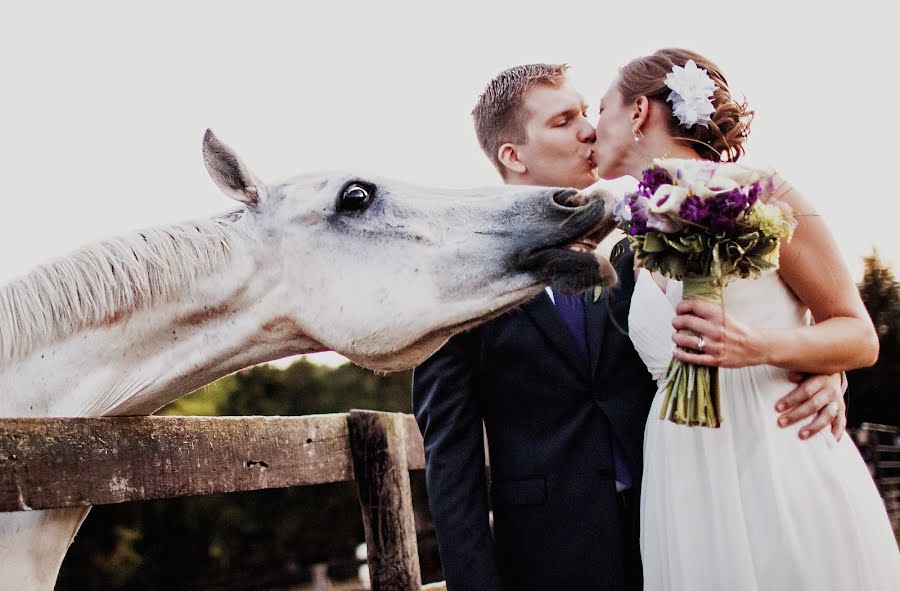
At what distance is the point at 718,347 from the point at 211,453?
134 cm

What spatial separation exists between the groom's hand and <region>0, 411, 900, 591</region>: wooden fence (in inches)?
51.9

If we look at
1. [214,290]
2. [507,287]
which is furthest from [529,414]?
[214,290]

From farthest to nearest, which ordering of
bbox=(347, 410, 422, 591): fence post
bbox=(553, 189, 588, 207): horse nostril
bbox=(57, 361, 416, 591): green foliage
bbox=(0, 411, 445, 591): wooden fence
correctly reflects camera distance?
bbox=(57, 361, 416, 591): green foliage → bbox=(347, 410, 422, 591): fence post → bbox=(553, 189, 588, 207): horse nostril → bbox=(0, 411, 445, 591): wooden fence

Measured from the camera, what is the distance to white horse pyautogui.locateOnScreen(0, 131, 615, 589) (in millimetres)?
2133

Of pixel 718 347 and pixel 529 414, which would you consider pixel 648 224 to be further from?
pixel 529 414

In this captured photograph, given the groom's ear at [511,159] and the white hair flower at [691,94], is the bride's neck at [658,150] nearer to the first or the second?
the white hair flower at [691,94]

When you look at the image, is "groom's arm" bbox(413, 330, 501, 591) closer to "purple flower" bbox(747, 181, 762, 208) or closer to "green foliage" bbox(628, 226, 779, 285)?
"green foliage" bbox(628, 226, 779, 285)

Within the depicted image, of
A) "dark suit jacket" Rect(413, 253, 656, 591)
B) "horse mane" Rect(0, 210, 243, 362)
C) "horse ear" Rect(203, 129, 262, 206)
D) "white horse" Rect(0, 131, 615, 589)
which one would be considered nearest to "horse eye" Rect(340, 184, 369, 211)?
"white horse" Rect(0, 131, 615, 589)

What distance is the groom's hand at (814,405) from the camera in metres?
2.27

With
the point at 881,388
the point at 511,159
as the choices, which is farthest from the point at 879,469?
the point at 511,159

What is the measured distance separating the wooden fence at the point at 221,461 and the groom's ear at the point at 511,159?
3.53 feet

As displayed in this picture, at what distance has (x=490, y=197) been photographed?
7.97 feet

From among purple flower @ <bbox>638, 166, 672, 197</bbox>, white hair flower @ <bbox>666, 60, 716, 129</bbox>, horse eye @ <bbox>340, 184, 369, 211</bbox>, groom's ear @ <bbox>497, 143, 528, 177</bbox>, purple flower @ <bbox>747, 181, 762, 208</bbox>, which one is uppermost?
groom's ear @ <bbox>497, 143, 528, 177</bbox>

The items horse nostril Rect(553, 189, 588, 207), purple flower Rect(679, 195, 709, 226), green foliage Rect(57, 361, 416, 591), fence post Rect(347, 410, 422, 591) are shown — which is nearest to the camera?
purple flower Rect(679, 195, 709, 226)
